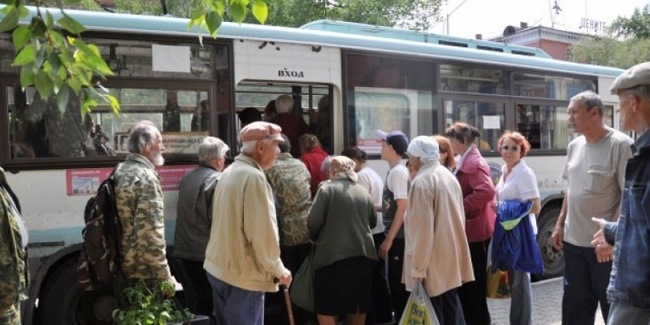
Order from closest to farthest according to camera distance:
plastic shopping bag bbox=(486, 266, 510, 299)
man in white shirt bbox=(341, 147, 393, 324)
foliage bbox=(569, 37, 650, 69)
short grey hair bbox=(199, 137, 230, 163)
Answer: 1. short grey hair bbox=(199, 137, 230, 163)
2. plastic shopping bag bbox=(486, 266, 510, 299)
3. man in white shirt bbox=(341, 147, 393, 324)
4. foliage bbox=(569, 37, 650, 69)

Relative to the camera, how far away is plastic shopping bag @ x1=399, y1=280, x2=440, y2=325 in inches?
184

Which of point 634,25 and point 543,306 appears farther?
point 634,25

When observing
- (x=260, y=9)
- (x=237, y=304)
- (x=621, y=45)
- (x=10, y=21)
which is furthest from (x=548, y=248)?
(x=621, y=45)

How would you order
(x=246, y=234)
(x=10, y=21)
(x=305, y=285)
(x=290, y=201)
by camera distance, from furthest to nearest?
1. (x=290, y=201)
2. (x=305, y=285)
3. (x=246, y=234)
4. (x=10, y=21)

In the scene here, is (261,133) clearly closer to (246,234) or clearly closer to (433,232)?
(246,234)

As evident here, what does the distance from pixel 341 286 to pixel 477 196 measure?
4.91ft

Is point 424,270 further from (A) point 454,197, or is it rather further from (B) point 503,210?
(B) point 503,210

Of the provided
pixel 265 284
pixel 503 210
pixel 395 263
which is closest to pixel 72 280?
pixel 265 284

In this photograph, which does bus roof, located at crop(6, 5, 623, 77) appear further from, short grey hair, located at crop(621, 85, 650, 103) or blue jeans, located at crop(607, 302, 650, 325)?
blue jeans, located at crop(607, 302, 650, 325)

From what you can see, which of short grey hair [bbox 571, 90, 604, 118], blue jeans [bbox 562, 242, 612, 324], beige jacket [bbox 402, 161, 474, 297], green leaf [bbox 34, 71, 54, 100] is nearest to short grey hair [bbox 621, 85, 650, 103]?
short grey hair [bbox 571, 90, 604, 118]

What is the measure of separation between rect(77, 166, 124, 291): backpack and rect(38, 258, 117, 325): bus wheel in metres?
1.18

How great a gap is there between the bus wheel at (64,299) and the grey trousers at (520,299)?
366cm

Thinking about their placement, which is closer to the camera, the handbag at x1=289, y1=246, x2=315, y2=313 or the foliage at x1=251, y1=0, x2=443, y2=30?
the handbag at x1=289, y1=246, x2=315, y2=313

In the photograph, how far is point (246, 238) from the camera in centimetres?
411
